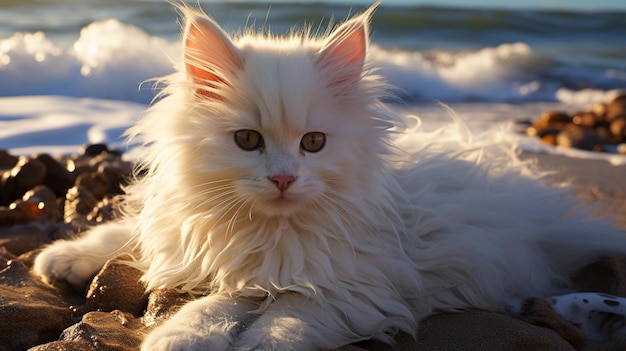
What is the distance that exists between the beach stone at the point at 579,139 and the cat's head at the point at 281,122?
4.48 m

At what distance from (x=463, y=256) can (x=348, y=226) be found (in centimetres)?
48

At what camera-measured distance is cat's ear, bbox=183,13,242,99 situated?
2408 millimetres

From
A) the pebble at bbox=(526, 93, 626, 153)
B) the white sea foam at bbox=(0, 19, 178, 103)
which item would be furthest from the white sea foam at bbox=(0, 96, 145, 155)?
the pebble at bbox=(526, 93, 626, 153)

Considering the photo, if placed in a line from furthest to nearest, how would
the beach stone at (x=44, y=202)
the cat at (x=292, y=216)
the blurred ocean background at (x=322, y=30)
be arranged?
the blurred ocean background at (x=322, y=30)
the beach stone at (x=44, y=202)
the cat at (x=292, y=216)

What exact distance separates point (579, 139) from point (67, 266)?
5075mm

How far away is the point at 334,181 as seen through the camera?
2422 millimetres

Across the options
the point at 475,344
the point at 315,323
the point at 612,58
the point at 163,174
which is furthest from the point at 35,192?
the point at 612,58

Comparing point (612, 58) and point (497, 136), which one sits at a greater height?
point (612, 58)

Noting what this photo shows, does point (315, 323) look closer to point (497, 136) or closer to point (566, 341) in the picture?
point (566, 341)

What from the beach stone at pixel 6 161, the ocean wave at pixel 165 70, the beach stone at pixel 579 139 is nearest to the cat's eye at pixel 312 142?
the beach stone at pixel 6 161

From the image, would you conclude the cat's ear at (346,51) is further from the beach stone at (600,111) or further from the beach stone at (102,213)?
the beach stone at (600,111)

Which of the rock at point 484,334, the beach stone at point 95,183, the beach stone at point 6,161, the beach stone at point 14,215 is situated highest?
the beach stone at point 6,161

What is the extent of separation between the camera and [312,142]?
2.36 metres

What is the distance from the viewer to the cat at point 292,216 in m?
2.29
